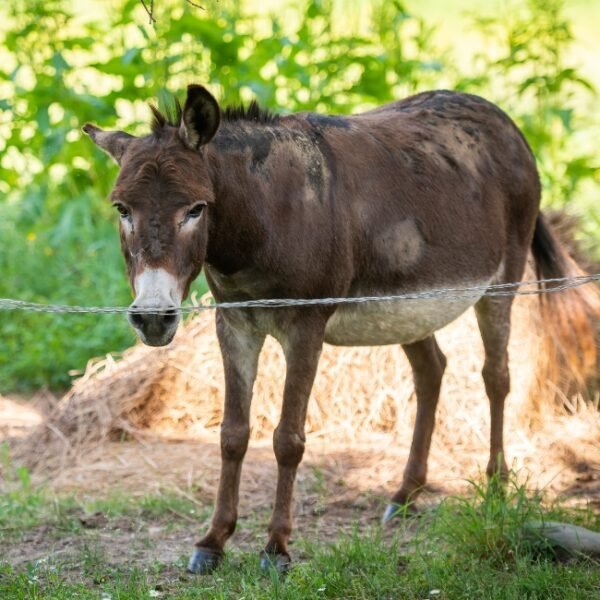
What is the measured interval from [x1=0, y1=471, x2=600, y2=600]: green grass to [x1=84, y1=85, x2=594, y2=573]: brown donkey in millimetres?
242

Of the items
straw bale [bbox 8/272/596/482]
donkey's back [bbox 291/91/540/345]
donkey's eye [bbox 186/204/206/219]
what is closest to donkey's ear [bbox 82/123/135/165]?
donkey's eye [bbox 186/204/206/219]

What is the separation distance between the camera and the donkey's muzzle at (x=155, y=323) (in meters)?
3.77

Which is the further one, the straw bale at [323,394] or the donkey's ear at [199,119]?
the straw bale at [323,394]

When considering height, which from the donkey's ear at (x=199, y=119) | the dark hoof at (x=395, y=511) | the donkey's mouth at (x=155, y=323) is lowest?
the dark hoof at (x=395, y=511)

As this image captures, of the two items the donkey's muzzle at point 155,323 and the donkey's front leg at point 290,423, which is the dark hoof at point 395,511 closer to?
the donkey's front leg at point 290,423

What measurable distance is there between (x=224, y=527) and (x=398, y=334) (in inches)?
46.2

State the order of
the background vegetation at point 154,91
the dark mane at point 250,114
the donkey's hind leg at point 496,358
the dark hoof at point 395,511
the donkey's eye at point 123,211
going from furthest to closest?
the background vegetation at point 154,91
the donkey's hind leg at point 496,358
the dark hoof at point 395,511
the dark mane at point 250,114
the donkey's eye at point 123,211

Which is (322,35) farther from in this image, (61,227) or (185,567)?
(185,567)

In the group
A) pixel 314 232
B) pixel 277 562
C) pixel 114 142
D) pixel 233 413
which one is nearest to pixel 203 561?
pixel 277 562

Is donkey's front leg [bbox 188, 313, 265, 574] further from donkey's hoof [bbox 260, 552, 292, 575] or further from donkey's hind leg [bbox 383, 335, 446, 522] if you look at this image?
donkey's hind leg [bbox 383, 335, 446, 522]

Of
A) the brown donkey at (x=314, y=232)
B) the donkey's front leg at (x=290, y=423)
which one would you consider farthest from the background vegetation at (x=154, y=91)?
the donkey's front leg at (x=290, y=423)

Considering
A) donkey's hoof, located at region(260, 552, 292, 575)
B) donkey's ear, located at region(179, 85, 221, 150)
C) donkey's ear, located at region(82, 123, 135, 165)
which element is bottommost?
donkey's hoof, located at region(260, 552, 292, 575)

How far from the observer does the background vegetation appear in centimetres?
799

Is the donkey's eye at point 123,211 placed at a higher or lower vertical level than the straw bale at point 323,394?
higher
